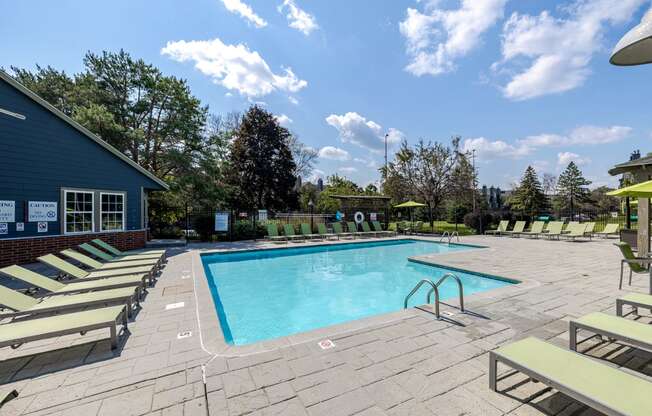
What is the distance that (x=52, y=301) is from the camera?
3.97 m

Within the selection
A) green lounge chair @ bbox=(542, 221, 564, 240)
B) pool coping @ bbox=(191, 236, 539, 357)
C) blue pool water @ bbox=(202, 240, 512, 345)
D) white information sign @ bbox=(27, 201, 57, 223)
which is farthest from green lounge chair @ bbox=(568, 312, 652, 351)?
green lounge chair @ bbox=(542, 221, 564, 240)

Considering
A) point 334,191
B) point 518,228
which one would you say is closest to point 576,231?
point 518,228

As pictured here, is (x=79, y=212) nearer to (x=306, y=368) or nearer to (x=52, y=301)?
(x=52, y=301)

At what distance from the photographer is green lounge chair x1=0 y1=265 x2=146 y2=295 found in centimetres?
438

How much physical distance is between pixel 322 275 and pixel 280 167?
15981 millimetres

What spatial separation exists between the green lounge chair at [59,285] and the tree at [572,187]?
43688mm

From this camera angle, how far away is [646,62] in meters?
2.98

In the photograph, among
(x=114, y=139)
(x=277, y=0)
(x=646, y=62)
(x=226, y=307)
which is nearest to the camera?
(x=646, y=62)

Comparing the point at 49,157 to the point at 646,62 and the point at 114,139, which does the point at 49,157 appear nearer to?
the point at 114,139

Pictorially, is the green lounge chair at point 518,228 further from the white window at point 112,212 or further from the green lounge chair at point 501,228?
the white window at point 112,212

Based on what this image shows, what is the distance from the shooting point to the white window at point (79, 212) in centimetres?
915

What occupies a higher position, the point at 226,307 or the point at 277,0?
the point at 277,0

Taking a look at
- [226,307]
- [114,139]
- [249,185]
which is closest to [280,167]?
[249,185]

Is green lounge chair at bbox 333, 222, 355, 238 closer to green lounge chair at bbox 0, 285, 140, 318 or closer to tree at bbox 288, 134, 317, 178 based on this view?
green lounge chair at bbox 0, 285, 140, 318
